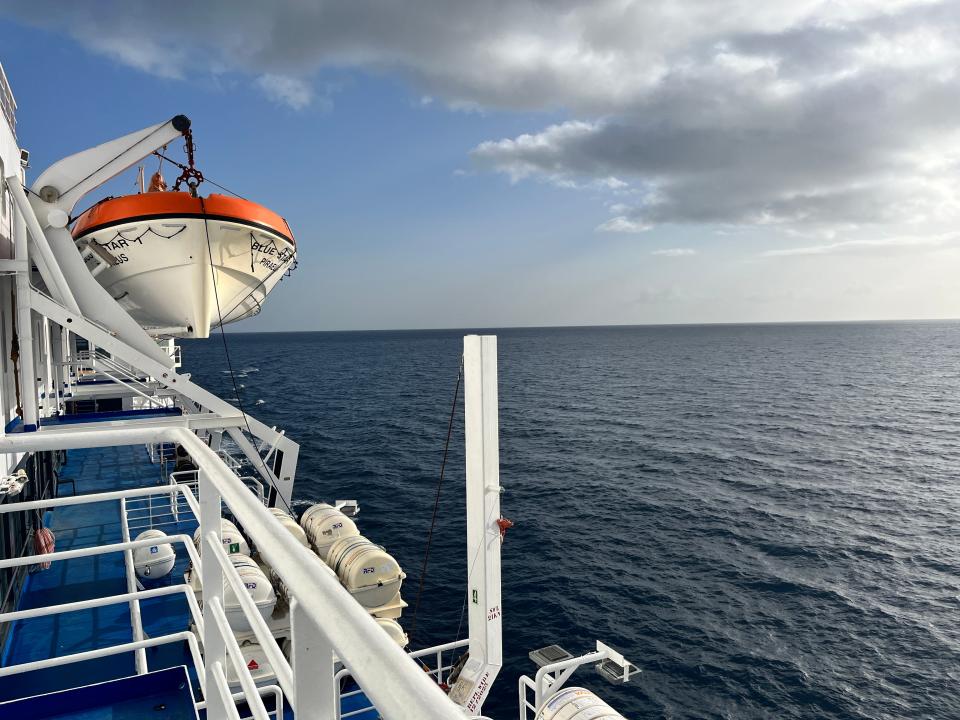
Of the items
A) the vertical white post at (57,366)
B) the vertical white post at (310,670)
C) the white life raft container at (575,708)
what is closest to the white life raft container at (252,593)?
the white life raft container at (575,708)

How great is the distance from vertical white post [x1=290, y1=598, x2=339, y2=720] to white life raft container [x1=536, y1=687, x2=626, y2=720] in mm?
6812

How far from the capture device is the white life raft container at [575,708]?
22.9 feet

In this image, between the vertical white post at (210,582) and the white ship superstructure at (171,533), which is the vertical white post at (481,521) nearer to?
the white ship superstructure at (171,533)

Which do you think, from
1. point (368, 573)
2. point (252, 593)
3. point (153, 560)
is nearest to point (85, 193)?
point (153, 560)

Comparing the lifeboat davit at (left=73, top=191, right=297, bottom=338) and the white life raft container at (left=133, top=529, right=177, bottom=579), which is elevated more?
the lifeboat davit at (left=73, top=191, right=297, bottom=338)

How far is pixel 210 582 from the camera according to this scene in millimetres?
2111

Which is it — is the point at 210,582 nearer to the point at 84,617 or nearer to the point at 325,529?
the point at 84,617

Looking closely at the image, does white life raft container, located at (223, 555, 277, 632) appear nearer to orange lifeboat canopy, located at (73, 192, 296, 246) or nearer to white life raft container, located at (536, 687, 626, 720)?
white life raft container, located at (536, 687, 626, 720)

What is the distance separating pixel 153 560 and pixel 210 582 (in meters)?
8.81

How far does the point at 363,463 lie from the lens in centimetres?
3491

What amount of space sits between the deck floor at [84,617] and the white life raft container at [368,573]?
2482mm

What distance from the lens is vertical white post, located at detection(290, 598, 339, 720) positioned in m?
1.00

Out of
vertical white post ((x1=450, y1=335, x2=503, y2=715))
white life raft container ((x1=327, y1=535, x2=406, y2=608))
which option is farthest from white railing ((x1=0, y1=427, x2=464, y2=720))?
white life raft container ((x1=327, y1=535, x2=406, y2=608))

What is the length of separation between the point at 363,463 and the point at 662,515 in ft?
54.6
